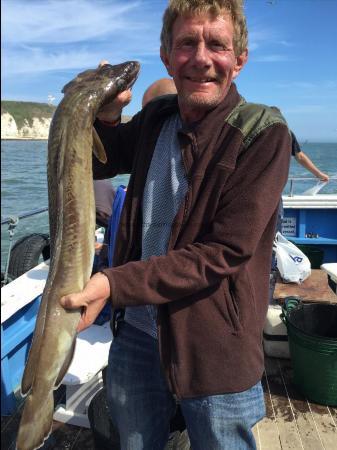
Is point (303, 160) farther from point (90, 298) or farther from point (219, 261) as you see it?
point (90, 298)

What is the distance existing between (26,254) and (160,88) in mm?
3181

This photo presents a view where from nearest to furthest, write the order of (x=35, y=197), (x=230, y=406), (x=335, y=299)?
(x=230, y=406)
(x=335, y=299)
(x=35, y=197)

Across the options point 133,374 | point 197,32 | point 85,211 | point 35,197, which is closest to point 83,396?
point 133,374

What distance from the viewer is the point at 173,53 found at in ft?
6.45

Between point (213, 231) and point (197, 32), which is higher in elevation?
point (197, 32)

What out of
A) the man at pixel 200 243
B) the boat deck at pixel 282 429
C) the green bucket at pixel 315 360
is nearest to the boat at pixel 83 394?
the boat deck at pixel 282 429

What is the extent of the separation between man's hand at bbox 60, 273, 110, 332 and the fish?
3cm

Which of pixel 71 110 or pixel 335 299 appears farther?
pixel 335 299

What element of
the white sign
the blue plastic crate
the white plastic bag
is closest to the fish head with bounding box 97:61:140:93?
the blue plastic crate

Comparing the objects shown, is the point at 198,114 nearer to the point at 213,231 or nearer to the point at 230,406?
the point at 213,231

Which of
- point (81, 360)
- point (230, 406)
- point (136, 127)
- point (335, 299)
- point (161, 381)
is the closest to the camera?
point (230, 406)

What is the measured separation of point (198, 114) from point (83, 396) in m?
2.84

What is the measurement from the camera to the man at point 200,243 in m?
1.75

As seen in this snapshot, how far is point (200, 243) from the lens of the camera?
1.80m
